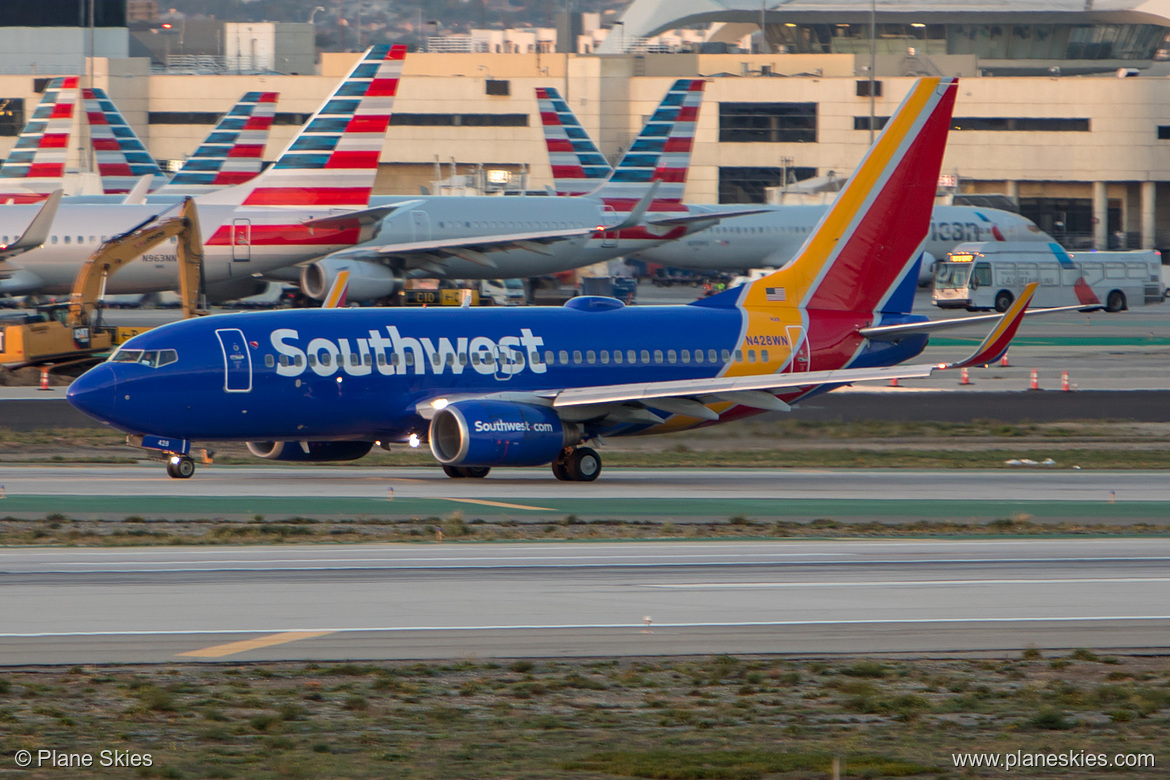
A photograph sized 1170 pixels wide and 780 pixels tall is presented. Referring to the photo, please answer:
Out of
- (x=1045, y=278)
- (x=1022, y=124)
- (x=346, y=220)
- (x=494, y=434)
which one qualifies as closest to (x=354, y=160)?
(x=346, y=220)

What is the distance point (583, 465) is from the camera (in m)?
31.4

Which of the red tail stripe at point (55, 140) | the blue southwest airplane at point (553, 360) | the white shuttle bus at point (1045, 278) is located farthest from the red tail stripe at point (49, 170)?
the blue southwest airplane at point (553, 360)

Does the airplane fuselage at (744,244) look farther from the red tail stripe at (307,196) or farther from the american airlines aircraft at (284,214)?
the american airlines aircraft at (284,214)

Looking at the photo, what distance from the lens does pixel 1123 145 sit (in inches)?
5015

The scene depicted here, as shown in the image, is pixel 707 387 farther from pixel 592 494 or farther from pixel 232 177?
pixel 232 177

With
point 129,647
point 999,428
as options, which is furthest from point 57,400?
point 129,647

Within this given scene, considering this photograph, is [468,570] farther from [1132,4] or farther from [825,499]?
[1132,4]

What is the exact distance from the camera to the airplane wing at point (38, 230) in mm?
56906

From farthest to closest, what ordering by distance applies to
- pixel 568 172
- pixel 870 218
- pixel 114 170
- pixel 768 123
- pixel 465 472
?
pixel 768 123
pixel 568 172
pixel 114 170
pixel 870 218
pixel 465 472

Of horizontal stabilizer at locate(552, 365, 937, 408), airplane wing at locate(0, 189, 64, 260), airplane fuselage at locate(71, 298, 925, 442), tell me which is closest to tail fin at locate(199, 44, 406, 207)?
airplane wing at locate(0, 189, 64, 260)

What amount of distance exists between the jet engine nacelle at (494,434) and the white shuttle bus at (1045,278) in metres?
58.7

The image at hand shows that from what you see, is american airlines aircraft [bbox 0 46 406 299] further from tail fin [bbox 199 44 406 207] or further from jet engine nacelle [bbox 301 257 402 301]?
jet engine nacelle [bbox 301 257 402 301]

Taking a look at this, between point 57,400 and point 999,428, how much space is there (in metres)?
28.1

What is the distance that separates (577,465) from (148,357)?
8.95 metres
